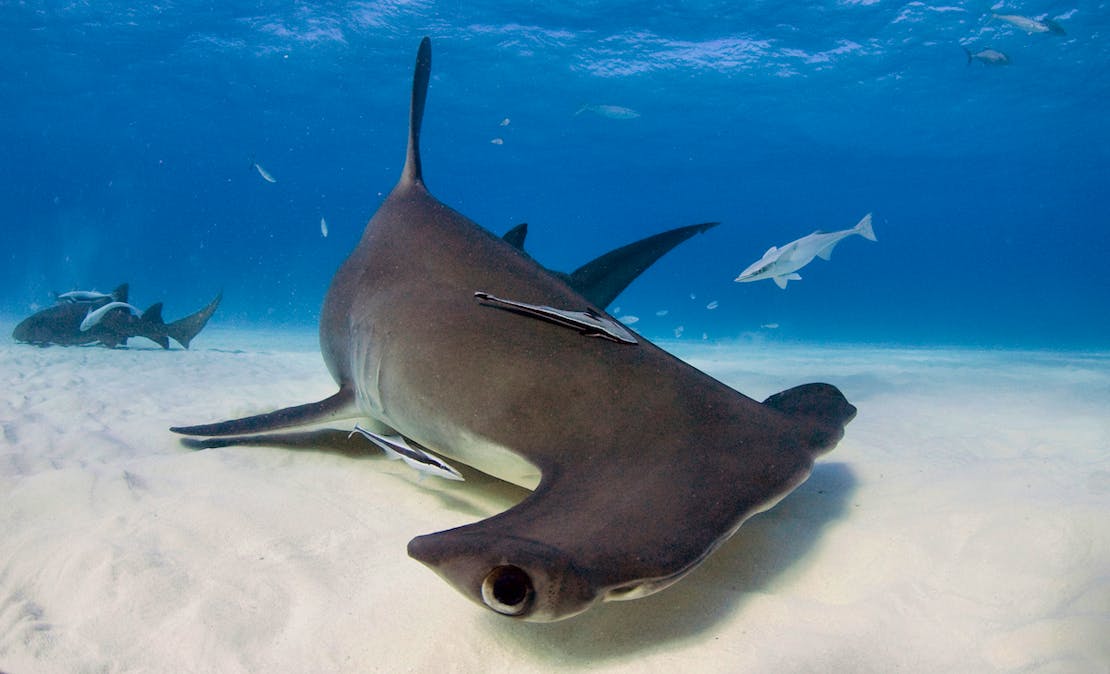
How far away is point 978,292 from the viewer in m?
119

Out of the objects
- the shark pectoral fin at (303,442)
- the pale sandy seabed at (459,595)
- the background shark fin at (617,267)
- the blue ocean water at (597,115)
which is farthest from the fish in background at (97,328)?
the blue ocean water at (597,115)

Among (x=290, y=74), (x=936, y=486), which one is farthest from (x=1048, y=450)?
(x=290, y=74)

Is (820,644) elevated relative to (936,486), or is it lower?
elevated

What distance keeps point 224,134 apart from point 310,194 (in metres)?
39.4

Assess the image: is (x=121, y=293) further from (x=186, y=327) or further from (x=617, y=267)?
(x=617, y=267)

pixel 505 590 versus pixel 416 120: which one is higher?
pixel 416 120

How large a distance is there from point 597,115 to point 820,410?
37.9 metres

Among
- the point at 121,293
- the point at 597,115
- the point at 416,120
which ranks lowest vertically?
the point at 121,293

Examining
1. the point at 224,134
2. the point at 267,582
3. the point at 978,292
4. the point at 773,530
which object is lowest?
the point at 978,292

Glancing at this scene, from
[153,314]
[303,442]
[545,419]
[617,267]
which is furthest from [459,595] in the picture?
[153,314]

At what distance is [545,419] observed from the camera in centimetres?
189

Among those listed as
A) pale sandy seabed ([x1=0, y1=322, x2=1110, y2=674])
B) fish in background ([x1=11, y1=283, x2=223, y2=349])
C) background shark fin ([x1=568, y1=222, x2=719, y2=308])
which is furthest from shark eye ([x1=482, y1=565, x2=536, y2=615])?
fish in background ([x1=11, y1=283, x2=223, y2=349])

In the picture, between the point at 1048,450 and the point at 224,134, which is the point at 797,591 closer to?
the point at 1048,450

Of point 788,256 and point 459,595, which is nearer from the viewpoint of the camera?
point 459,595
